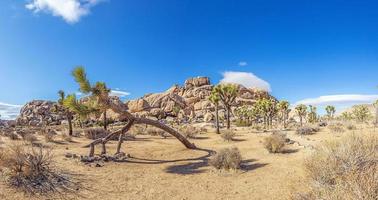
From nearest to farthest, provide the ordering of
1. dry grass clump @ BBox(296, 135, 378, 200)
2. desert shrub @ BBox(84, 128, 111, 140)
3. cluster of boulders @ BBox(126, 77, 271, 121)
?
dry grass clump @ BBox(296, 135, 378, 200) < desert shrub @ BBox(84, 128, 111, 140) < cluster of boulders @ BBox(126, 77, 271, 121)

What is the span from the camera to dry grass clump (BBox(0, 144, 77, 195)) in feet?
29.0

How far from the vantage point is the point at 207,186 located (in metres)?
10.2

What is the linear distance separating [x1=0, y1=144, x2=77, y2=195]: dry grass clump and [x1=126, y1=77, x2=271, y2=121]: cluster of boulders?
7786 centimetres

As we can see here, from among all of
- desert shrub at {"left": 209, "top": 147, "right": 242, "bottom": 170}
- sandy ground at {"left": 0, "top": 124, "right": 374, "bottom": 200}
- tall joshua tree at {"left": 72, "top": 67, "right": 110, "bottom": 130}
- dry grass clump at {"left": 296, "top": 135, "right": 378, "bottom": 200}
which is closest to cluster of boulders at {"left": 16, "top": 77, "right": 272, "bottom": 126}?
tall joshua tree at {"left": 72, "top": 67, "right": 110, "bottom": 130}

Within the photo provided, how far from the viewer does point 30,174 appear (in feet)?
30.4

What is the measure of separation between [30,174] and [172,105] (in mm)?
101187

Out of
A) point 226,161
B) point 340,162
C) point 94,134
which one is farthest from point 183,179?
point 94,134

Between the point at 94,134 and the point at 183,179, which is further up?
the point at 94,134

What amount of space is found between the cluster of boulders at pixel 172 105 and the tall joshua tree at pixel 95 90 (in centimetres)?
6497

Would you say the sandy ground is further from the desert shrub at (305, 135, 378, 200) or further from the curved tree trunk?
the curved tree trunk

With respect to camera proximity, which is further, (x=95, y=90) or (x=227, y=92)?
(x=227, y=92)

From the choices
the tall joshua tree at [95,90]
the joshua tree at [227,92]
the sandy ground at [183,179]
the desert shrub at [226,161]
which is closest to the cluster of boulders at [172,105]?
the joshua tree at [227,92]

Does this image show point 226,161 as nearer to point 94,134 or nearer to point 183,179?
point 183,179

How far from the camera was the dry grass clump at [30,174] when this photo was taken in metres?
8.85
